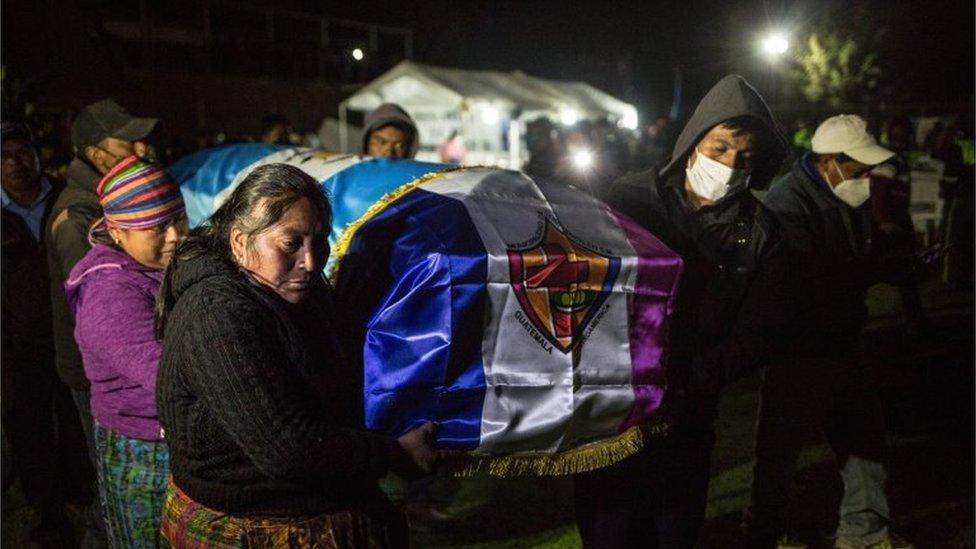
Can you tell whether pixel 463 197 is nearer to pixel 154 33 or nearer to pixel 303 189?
pixel 303 189

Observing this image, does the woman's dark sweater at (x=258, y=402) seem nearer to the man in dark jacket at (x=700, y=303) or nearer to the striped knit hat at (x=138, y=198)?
the striped knit hat at (x=138, y=198)

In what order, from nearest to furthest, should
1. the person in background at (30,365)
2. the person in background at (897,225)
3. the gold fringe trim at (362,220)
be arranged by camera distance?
the gold fringe trim at (362,220)
the person in background at (897,225)
the person in background at (30,365)

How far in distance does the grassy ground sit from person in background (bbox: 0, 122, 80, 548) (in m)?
0.30

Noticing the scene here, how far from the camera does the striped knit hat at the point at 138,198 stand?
7.52 feet

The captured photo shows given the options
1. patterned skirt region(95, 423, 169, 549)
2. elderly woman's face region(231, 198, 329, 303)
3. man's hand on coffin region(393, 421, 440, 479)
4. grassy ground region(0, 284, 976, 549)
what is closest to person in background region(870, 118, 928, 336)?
grassy ground region(0, 284, 976, 549)

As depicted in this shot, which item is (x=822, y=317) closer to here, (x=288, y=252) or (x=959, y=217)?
(x=288, y=252)

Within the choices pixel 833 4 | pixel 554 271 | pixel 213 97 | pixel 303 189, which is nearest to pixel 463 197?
pixel 554 271

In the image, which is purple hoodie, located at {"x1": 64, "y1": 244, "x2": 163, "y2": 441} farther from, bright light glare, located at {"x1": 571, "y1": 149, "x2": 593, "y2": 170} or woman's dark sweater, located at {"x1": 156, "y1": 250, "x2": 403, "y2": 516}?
bright light glare, located at {"x1": 571, "y1": 149, "x2": 593, "y2": 170}

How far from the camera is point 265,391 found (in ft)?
5.33

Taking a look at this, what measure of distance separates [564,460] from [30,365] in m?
3.05

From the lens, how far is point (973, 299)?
8.73m

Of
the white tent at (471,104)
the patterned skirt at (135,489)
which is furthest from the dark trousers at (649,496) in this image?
the white tent at (471,104)

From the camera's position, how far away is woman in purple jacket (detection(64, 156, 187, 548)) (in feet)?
7.28

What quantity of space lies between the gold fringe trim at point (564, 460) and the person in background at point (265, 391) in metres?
0.15
